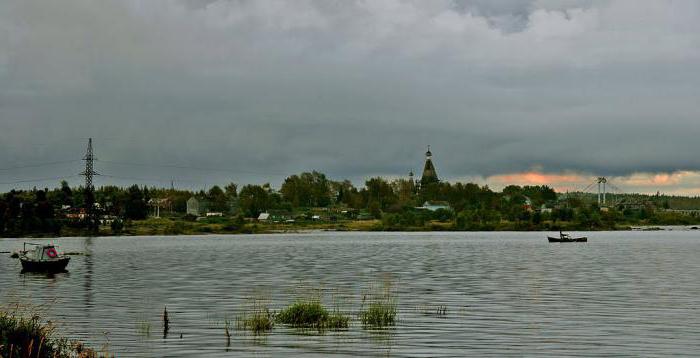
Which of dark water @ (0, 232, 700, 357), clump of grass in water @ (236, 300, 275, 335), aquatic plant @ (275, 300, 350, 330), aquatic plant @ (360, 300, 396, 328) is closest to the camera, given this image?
dark water @ (0, 232, 700, 357)

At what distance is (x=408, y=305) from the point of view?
197 feet

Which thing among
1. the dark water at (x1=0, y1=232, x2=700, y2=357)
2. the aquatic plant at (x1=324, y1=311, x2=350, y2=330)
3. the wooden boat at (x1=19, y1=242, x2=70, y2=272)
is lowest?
the dark water at (x1=0, y1=232, x2=700, y2=357)

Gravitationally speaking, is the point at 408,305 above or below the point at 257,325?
below

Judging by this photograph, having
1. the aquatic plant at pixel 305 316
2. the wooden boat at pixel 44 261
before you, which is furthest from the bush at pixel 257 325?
the wooden boat at pixel 44 261

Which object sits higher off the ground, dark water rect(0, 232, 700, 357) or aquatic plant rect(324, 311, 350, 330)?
aquatic plant rect(324, 311, 350, 330)

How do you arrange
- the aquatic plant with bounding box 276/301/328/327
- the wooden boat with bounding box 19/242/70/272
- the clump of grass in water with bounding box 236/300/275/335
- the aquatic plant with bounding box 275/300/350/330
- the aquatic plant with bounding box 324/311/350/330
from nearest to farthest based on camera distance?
the clump of grass in water with bounding box 236/300/275/335 < the aquatic plant with bounding box 324/311/350/330 < the aquatic plant with bounding box 275/300/350/330 < the aquatic plant with bounding box 276/301/328/327 < the wooden boat with bounding box 19/242/70/272

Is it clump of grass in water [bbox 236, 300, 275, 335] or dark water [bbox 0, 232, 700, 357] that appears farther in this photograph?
clump of grass in water [bbox 236, 300, 275, 335]

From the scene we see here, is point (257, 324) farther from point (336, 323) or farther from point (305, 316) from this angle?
point (336, 323)

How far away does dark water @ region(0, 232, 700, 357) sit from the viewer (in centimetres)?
4044

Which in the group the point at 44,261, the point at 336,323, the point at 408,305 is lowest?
the point at 408,305

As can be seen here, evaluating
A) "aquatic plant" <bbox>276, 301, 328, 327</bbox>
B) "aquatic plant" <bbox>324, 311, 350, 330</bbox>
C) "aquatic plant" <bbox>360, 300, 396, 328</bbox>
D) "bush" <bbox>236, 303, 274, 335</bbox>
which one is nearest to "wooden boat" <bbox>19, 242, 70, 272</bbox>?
"bush" <bbox>236, 303, 274, 335</bbox>

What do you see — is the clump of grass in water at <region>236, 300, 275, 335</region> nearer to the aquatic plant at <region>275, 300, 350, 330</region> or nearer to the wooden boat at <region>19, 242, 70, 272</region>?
the aquatic plant at <region>275, 300, 350, 330</region>

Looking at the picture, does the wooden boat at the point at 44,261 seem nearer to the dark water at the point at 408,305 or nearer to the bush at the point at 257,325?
the dark water at the point at 408,305

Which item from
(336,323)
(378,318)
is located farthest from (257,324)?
(378,318)
